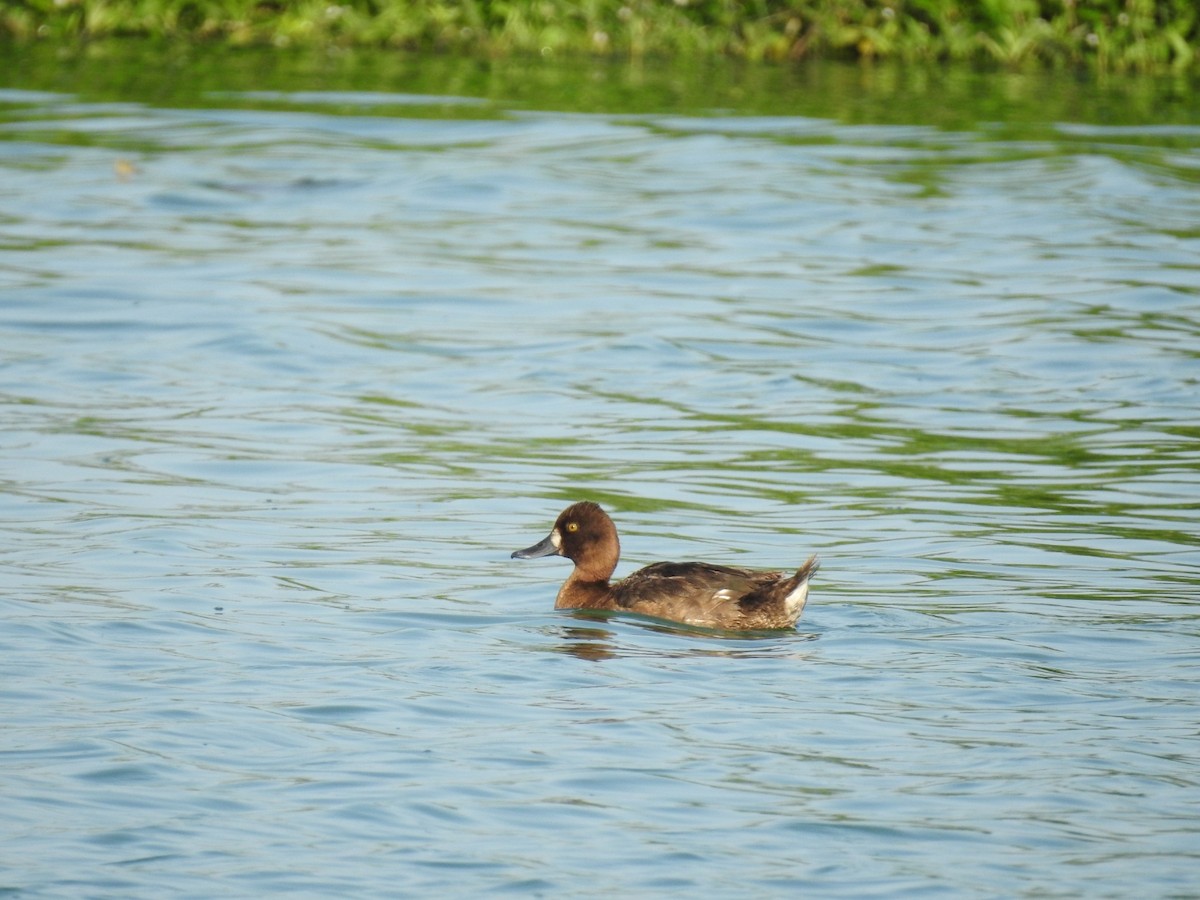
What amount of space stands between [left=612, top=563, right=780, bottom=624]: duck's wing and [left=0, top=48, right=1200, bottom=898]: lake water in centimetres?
12

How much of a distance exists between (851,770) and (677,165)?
14376mm

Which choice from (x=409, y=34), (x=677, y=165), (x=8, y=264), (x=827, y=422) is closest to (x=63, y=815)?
(x=827, y=422)

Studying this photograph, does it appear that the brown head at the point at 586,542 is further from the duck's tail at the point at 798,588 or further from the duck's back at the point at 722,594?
the duck's tail at the point at 798,588

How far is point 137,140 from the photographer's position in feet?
69.0

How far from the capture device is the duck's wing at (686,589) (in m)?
7.90

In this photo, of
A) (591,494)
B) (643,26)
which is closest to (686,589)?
(591,494)

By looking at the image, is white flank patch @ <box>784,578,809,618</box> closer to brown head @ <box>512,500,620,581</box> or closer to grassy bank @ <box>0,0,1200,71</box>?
brown head @ <box>512,500,620,581</box>

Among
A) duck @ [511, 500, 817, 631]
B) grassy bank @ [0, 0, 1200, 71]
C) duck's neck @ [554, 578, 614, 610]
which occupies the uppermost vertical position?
grassy bank @ [0, 0, 1200, 71]

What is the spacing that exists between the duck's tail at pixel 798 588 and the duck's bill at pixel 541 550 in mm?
1269

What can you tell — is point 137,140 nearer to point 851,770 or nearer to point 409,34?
point 409,34

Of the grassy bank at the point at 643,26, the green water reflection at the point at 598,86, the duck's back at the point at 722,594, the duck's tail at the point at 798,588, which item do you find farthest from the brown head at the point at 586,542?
the grassy bank at the point at 643,26

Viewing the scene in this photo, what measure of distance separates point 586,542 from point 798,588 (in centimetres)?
123

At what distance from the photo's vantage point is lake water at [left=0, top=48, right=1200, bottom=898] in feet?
19.4

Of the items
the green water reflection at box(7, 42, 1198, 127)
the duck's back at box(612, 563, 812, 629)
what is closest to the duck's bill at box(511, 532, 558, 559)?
the duck's back at box(612, 563, 812, 629)
